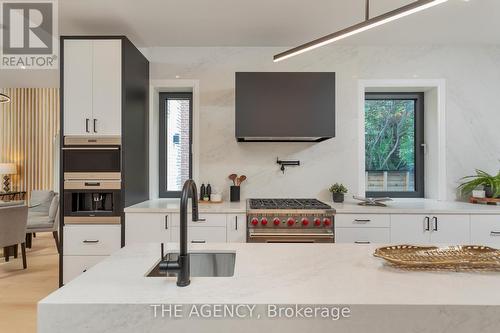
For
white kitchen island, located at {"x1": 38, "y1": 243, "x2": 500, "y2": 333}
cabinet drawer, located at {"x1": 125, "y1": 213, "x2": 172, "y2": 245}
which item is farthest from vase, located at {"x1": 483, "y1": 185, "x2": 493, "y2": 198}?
cabinet drawer, located at {"x1": 125, "y1": 213, "x2": 172, "y2": 245}

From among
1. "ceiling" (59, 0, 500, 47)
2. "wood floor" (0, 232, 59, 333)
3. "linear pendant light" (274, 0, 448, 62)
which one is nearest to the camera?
"linear pendant light" (274, 0, 448, 62)

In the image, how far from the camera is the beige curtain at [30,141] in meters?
6.05

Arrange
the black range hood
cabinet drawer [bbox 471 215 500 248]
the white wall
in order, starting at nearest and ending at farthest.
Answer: cabinet drawer [bbox 471 215 500 248] → the black range hood → the white wall

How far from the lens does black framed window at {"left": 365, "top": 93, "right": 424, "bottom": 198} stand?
3645 mm

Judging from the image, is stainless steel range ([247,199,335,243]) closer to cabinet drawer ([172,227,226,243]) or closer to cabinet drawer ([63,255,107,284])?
cabinet drawer ([172,227,226,243])

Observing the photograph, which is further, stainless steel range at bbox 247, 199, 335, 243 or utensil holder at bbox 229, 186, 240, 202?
utensil holder at bbox 229, 186, 240, 202

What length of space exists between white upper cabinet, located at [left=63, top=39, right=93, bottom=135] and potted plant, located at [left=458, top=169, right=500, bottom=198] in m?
3.92

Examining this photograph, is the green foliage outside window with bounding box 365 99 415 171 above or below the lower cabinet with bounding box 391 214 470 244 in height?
above

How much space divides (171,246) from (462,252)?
141cm

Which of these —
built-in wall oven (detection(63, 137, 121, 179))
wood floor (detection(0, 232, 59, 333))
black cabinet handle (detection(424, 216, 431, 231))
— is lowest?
wood floor (detection(0, 232, 59, 333))

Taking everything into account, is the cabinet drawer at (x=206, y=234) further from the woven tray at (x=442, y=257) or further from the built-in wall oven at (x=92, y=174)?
the woven tray at (x=442, y=257)

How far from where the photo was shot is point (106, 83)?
2736 mm

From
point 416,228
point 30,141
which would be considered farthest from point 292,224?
point 30,141

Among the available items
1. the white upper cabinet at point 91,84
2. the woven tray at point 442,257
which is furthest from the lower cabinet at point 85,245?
the woven tray at point 442,257
